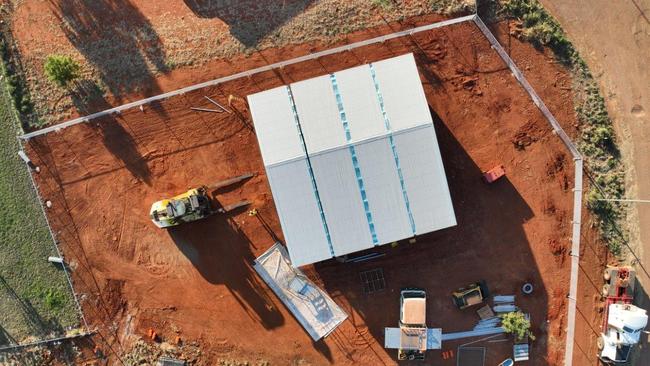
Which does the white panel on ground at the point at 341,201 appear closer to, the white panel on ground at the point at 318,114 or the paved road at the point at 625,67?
the white panel on ground at the point at 318,114

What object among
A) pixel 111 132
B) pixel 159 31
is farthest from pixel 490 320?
pixel 159 31

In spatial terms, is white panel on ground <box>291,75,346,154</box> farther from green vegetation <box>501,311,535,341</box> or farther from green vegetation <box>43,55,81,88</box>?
green vegetation <box>501,311,535,341</box>

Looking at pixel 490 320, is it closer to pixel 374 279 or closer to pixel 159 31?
pixel 374 279

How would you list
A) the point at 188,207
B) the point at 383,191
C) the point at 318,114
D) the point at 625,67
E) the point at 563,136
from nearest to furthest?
the point at 383,191
the point at 318,114
the point at 188,207
the point at 563,136
the point at 625,67

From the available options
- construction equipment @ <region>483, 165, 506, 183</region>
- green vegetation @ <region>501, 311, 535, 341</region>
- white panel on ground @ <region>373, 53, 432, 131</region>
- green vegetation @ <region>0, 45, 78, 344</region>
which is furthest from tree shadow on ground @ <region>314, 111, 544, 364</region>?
green vegetation @ <region>0, 45, 78, 344</region>

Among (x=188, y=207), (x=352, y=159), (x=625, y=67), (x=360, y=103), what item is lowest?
(x=188, y=207)

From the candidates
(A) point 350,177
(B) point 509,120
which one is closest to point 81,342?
(A) point 350,177
